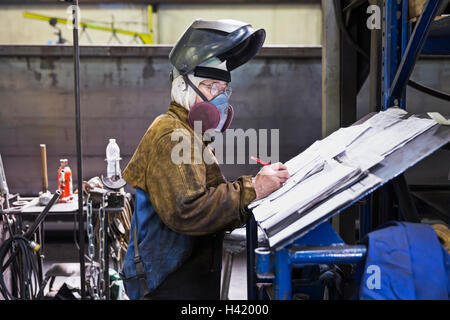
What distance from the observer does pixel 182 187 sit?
147 centimetres

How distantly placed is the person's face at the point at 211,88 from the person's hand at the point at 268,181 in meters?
0.42

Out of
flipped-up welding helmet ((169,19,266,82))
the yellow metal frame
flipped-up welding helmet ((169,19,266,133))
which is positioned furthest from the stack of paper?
the yellow metal frame

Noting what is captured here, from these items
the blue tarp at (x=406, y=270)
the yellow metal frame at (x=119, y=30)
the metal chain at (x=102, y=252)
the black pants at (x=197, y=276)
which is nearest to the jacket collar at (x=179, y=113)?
the black pants at (x=197, y=276)

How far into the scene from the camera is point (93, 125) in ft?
17.9

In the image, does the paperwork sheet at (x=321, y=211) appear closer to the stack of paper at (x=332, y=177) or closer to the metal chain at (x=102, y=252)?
the stack of paper at (x=332, y=177)

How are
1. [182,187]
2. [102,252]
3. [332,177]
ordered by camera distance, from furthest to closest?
[102,252] < [182,187] < [332,177]

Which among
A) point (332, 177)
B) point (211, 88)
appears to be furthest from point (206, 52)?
point (332, 177)

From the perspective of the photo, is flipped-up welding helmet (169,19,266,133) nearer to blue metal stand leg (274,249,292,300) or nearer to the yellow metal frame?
blue metal stand leg (274,249,292,300)

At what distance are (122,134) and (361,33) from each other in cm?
342

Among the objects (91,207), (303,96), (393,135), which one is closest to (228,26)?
(393,135)

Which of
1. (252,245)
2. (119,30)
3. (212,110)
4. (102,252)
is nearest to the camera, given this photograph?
(212,110)

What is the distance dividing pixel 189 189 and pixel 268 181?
291 millimetres

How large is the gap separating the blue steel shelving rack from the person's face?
1.80 feet

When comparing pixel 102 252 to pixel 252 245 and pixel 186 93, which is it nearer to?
pixel 252 245
